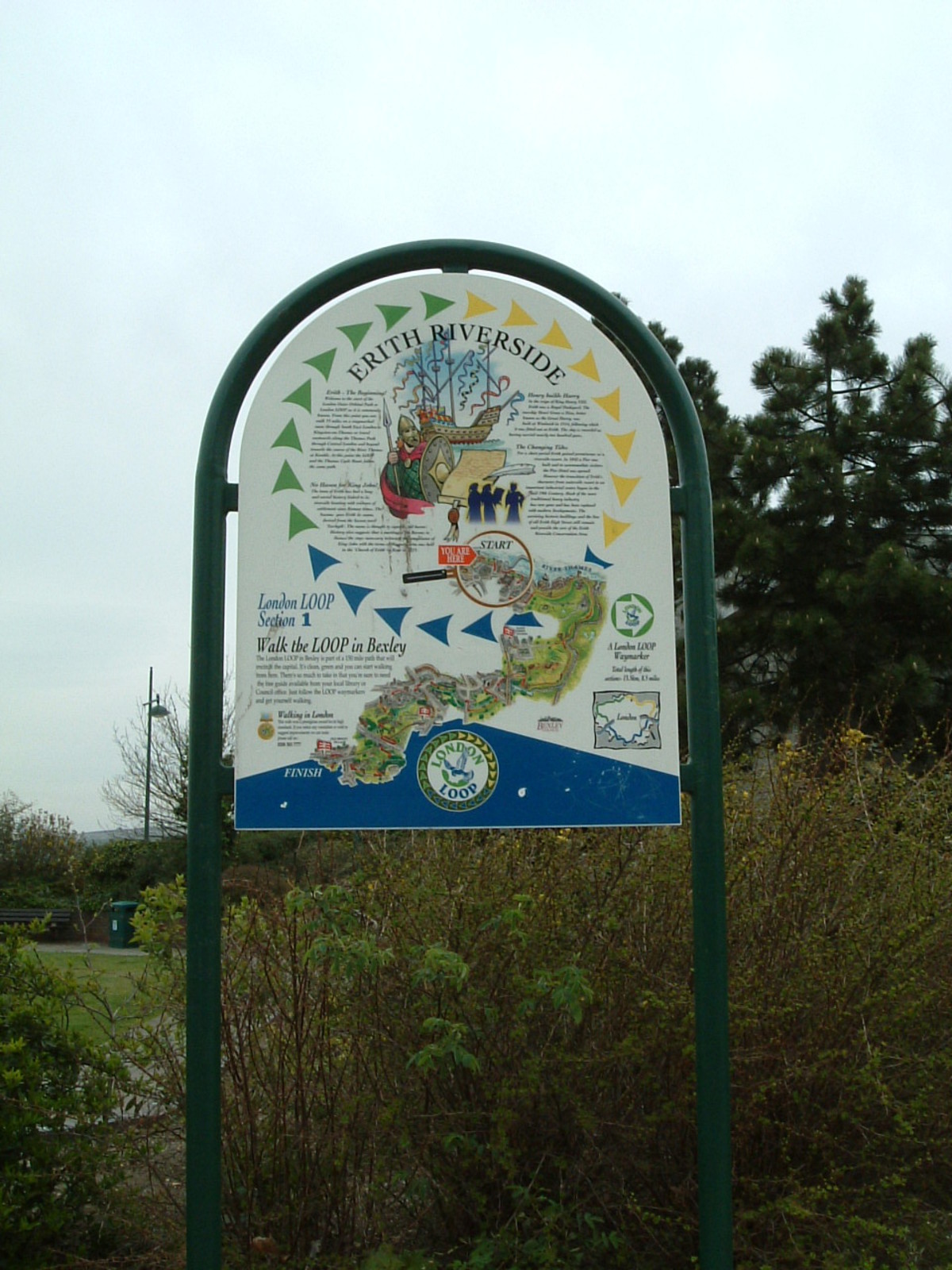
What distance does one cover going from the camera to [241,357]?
345 cm

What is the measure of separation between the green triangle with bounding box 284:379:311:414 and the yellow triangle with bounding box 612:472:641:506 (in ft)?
2.99

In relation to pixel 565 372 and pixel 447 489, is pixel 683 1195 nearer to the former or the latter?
pixel 447 489

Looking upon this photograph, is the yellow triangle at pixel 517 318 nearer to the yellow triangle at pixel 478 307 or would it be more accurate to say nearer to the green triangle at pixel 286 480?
the yellow triangle at pixel 478 307

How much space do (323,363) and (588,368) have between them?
31.0 inches

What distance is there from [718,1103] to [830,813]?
1521 millimetres

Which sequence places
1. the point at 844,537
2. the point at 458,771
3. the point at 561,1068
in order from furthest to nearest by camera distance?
1. the point at 844,537
2. the point at 561,1068
3. the point at 458,771

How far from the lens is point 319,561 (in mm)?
3307

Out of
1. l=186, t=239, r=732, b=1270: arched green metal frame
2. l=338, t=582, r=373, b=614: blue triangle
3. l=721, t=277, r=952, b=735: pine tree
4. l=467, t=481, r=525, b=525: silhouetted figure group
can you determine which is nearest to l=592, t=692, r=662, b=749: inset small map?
l=186, t=239, r=732, b=1270: arched green metal frame

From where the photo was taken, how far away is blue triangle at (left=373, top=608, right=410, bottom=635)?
3.28m

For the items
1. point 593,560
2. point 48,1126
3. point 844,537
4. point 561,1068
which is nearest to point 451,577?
point 593,560

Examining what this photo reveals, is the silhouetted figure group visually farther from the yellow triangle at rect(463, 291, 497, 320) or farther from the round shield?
the yellow triangle at rect(463, 291, 497, 320)

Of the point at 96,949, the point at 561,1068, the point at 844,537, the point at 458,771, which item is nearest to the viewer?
the point at 458,771

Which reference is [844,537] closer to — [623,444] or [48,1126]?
[623,444]

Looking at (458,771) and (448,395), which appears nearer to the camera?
(458,771)
